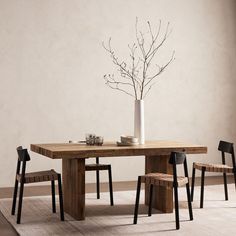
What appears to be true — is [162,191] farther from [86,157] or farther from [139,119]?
[86,157]

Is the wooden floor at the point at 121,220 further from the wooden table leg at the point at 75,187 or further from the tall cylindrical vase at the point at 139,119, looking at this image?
the tall cylindrical vase at the point at 139,119

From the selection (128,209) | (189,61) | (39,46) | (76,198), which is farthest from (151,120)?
(76,198)

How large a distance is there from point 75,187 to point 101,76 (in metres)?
2.52

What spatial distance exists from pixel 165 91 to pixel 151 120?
438mm

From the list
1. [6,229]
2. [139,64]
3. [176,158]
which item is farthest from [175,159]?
[139,64]

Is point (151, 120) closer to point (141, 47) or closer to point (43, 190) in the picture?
point (141, 47)

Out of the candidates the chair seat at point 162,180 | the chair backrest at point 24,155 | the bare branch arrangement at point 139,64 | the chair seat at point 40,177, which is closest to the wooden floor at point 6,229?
the chair seat at point 40,177

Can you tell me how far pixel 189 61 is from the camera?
24.6ft

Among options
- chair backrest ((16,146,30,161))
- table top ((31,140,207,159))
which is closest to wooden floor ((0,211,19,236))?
chair backrest ((16,146,30,161))

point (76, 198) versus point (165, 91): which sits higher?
point (165, 91)

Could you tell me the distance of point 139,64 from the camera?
7.25 m

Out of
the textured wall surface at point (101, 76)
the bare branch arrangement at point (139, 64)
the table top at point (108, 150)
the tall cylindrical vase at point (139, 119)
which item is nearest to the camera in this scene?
the table top at point (108, 150)

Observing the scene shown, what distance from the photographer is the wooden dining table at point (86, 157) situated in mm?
4605

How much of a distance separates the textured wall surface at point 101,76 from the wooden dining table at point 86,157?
1.67 m
